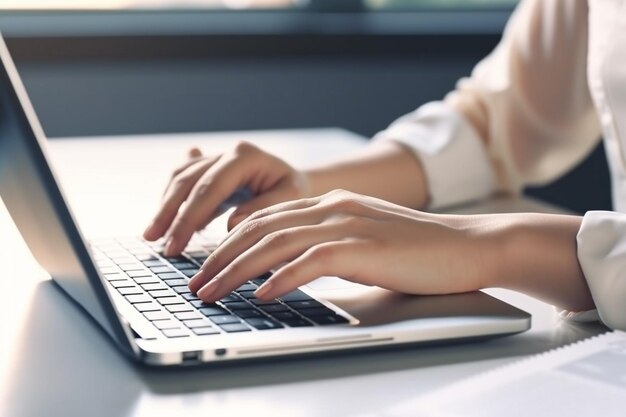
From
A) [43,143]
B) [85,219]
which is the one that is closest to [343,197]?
[43,143]

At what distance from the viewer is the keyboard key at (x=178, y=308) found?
686 millimetres

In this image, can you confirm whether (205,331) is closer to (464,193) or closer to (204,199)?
(204,199)

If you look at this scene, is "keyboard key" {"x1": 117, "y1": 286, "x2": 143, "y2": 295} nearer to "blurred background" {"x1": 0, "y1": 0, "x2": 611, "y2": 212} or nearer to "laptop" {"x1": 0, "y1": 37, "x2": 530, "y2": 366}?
"laptop" {"x1": 0, "y1": 37, "x2": 530, "y2": 366}

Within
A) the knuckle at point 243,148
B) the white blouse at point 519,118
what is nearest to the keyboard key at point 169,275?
the knuckle at point 243,148

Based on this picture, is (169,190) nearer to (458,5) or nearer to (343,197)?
(343,197)

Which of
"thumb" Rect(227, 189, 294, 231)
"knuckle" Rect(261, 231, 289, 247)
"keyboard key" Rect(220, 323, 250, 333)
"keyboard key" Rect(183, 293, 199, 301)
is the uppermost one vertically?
"knuckle" Rect(261, 231, 289, 247)

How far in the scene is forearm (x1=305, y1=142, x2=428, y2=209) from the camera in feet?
3.58

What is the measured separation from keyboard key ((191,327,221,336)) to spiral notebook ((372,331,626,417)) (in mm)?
139

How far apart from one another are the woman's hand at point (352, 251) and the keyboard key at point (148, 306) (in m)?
0.03

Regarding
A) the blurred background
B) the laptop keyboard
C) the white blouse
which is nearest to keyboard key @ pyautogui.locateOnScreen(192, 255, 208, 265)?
the laptop keyboard

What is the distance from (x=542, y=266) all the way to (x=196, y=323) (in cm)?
26

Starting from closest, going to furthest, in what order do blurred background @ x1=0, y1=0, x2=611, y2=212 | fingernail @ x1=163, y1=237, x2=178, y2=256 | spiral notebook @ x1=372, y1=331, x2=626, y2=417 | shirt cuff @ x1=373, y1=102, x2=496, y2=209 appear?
1. spiral notebook @ x1=372, y1=331, x2=626, y2=417
2. fingernail @ x1=163, y1=237, x2=178, y2=256
3. shirt cuff @ x1=373, y1=102, x2=496, y2=209
4. blurred background @ x1=0, y1=0, x2=611, y2=212

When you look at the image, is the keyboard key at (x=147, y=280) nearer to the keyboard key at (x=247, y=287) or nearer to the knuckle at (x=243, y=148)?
the keyboard key at (x=247, y=287)

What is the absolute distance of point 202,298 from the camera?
695mm
